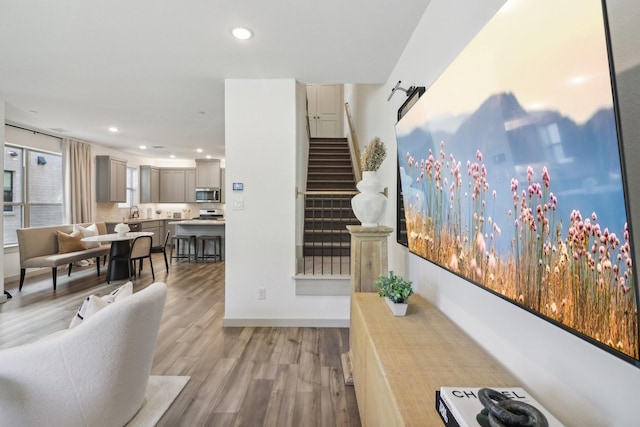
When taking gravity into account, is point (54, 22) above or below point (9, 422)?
above

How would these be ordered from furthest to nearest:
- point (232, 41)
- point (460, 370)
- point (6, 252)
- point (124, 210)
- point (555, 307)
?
1. point (124, 210)
2. point (6, 252)
3. point (232, 41)
4. point (460, 370)
5. point (555, 307)

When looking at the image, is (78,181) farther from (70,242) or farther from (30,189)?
(70,242)

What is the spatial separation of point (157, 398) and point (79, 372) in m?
0.79

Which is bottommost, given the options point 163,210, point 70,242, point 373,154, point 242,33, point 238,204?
point 70,242

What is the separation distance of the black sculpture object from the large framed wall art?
214mm

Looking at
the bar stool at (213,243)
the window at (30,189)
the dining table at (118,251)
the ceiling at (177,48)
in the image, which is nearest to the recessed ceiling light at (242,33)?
the ceiling at (177,48)

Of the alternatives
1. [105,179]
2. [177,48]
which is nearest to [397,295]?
[177,48]

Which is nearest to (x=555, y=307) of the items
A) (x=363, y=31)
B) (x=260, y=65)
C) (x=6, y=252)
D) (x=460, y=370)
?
(x=460, y=370)

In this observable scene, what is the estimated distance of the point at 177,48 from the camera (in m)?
2.49

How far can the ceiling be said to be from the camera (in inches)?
78.5

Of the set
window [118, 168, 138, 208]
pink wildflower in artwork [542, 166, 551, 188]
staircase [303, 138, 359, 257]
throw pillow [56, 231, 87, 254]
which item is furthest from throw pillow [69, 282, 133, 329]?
window [118, 168, 138, 208]

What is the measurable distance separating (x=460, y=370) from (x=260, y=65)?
289 centimetres

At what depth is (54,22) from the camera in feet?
7.00

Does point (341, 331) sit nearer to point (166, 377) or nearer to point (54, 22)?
point (166, 377)
